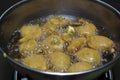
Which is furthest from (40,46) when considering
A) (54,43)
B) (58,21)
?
(58,21)

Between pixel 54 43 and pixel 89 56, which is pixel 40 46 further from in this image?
pixel 89 56

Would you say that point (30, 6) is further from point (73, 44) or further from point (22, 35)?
point (73, 44)

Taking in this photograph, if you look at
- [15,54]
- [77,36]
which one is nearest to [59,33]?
[77,36]

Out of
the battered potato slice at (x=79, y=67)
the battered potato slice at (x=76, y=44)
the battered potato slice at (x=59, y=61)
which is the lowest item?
the battered potato slice at (x=79, y=67)

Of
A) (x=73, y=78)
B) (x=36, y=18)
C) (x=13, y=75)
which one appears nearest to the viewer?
(x=73, y=78)

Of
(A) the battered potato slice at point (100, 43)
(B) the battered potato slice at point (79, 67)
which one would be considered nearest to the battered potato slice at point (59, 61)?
(B) the battered potato slice at point (79, 67)

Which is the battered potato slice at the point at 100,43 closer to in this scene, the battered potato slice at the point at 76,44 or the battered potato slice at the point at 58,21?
the battered potato slice at the point at 76,44
